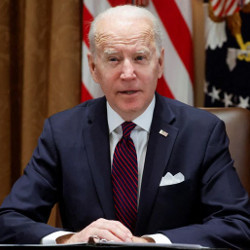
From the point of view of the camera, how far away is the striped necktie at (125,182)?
6.40 feet

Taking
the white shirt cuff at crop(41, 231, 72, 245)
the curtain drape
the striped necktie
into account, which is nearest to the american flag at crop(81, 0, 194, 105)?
the curtain drape

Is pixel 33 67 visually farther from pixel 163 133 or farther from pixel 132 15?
pixel 163 133

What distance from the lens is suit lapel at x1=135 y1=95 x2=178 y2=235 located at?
6.33 ft

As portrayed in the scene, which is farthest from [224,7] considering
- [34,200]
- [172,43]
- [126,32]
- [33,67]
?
[34,200]

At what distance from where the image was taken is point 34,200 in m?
1.97

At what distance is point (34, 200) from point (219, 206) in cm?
76

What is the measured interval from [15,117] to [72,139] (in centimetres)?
129

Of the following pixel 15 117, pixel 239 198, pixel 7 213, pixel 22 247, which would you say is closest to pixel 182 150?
pixel 239 198

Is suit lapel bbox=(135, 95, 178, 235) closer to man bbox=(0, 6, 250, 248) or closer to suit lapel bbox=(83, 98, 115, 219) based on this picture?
man bbox=(0, 6, 250, 248)

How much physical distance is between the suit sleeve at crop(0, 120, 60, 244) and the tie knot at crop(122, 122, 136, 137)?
33 cm

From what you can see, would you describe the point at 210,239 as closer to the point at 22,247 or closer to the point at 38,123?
the point at 22,247

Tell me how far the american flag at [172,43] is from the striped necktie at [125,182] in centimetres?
107

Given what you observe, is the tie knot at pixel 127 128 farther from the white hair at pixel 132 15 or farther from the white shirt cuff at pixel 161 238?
the white shirt cuff at pixel 161 238

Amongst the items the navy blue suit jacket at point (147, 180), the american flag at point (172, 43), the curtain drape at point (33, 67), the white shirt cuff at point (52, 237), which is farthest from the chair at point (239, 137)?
the curtain drape at point (33, 67)
